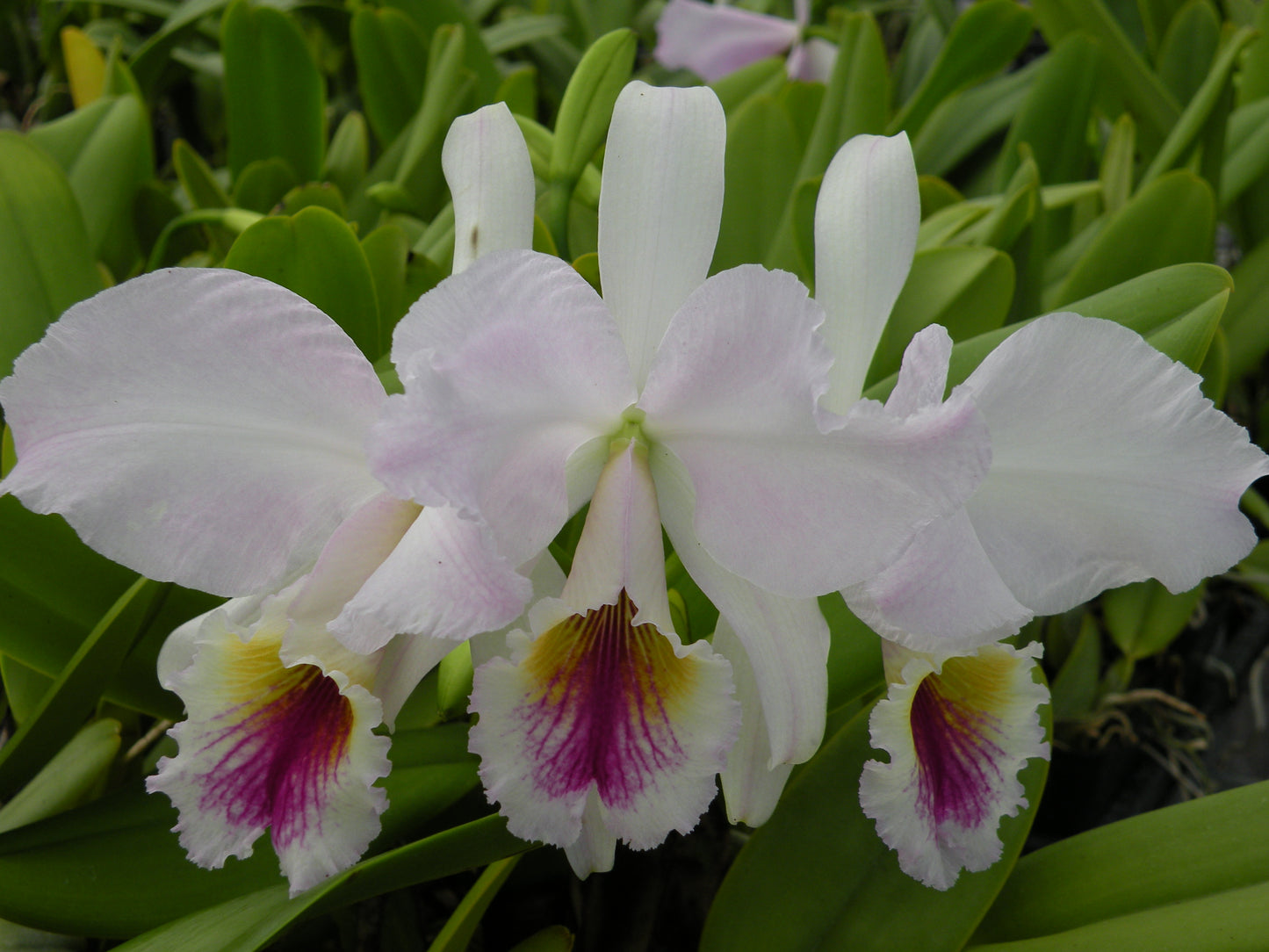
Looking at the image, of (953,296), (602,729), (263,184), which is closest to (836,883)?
(602,729)

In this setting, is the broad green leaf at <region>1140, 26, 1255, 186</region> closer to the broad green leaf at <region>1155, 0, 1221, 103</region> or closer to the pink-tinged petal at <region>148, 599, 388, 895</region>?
the broad green leaf at <region>1155, 0, 1221, 103</region>

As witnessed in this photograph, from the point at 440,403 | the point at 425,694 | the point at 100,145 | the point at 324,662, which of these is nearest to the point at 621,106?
the point at 440,403

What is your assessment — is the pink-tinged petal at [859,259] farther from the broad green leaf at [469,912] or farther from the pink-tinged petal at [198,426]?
the broad green leaf at [469,912]

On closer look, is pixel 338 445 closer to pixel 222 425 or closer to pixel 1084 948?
pixel 222 425

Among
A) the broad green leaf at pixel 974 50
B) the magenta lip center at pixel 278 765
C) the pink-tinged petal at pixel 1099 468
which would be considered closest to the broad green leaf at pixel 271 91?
the broad green leaf at pixel 974 50

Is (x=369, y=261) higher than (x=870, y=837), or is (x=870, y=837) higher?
(x=369, y=261)

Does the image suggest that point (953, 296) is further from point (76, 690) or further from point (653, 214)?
point (76, 690)

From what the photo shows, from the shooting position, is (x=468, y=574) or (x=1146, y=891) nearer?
(x=468, y=574)
